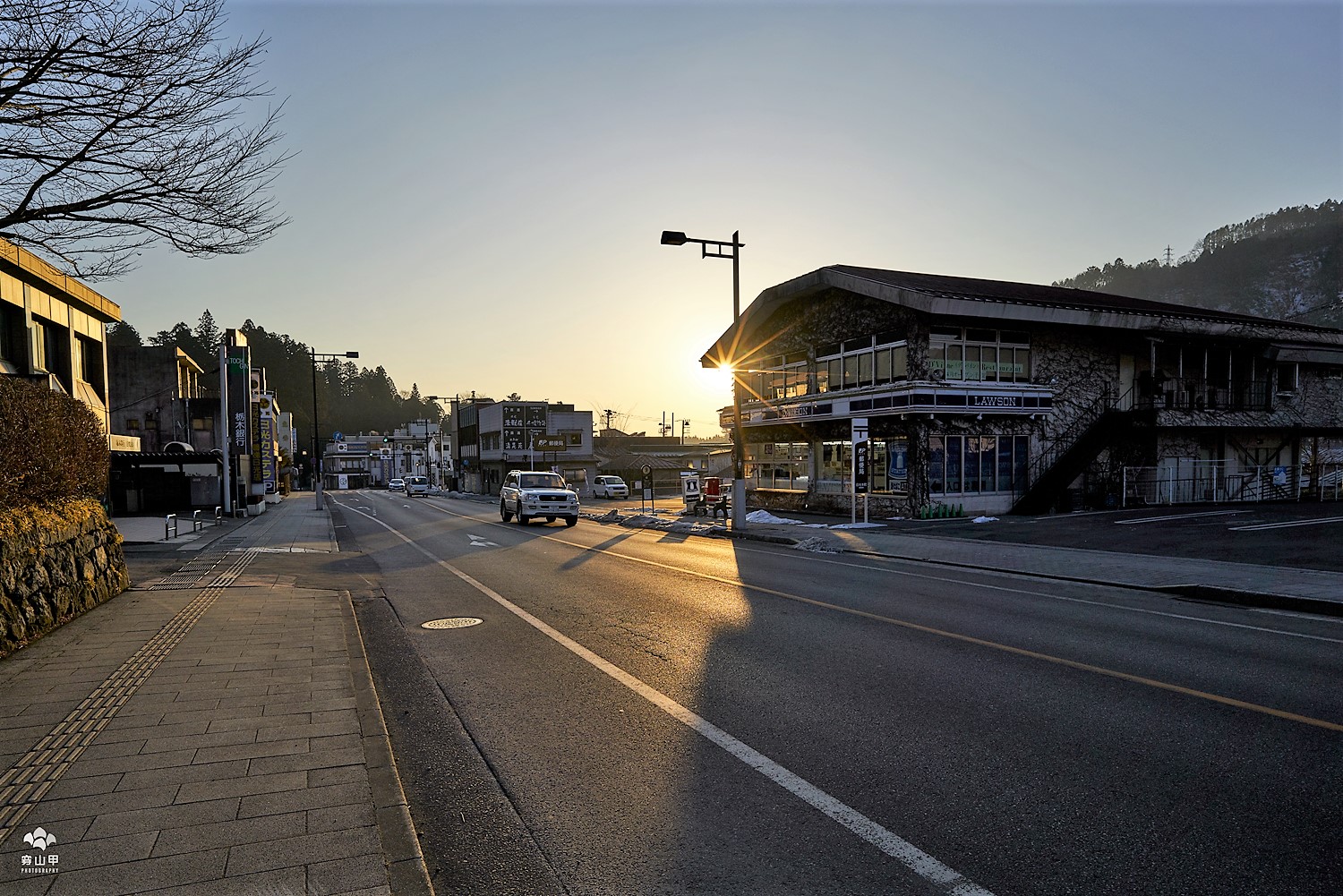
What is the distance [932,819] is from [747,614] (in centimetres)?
576

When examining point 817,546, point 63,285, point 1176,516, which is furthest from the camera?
point 63,285

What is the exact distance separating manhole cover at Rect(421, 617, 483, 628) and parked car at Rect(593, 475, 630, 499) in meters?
50.5

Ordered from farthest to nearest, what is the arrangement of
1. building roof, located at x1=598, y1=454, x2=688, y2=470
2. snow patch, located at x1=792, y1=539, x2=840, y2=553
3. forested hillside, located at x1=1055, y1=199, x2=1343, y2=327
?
forested hillside, located at x1=1055, y1=199, x2=1343, y2=327 < building roof, located at x1=598, y1=454, x2=688, y2=470 < snow patch, located at x1=792, y1=539, x2=840, y2=553

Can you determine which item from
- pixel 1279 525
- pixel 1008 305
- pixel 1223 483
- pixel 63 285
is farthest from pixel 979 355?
pixel 63 285

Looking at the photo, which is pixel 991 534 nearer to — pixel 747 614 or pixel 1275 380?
pixel 747 614

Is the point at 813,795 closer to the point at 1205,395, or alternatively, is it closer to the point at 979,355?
the point at 979,355

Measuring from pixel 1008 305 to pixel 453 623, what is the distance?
75.2ft

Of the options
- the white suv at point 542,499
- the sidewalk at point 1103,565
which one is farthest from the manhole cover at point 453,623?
the white suv at point 542,499

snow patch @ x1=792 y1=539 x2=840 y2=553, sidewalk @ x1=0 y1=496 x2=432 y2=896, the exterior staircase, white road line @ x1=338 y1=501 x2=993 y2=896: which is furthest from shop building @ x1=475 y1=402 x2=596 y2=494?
white road line @ x1=338 y1=501 x2=993 y2=896

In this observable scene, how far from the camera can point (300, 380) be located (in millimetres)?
137625

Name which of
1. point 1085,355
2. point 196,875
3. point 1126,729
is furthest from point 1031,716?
point 1085,355

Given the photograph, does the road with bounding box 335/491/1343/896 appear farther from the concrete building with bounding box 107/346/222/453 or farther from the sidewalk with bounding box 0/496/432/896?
the concrete building with bounding box 107/346/222/453

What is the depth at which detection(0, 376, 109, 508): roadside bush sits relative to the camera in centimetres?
817

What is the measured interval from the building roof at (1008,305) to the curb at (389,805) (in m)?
18.5
